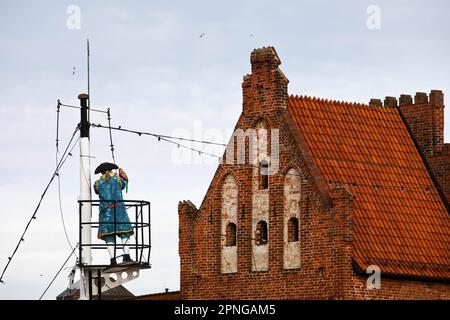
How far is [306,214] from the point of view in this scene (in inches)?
2084

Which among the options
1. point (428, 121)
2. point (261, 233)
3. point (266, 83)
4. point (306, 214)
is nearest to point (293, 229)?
point (306, 214)

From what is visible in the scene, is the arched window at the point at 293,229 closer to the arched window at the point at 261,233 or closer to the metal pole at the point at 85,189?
the arched window at the point at 261,233

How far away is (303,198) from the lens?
5309cm

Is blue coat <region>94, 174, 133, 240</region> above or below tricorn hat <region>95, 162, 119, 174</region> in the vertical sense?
below

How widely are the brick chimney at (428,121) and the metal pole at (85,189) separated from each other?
20.2m

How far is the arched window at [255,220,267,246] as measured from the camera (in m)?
54.3

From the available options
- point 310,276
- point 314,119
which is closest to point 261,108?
point 314,119

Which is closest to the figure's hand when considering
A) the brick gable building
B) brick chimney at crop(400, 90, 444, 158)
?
the brick gable building

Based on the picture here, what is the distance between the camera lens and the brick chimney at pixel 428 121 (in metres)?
59.7

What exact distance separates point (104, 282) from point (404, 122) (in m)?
20.7

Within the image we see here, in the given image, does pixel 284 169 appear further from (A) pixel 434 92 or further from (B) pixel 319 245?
(A) pixel 434 92

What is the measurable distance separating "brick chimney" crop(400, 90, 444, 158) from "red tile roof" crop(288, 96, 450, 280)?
0.39 meters

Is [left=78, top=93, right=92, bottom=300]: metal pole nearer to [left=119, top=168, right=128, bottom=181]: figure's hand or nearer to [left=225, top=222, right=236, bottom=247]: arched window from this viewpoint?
[left=119, top=168, right=128, bottom=181]: figure's hand

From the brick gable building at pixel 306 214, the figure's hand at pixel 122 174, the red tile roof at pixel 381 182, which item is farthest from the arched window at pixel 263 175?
the figure's hand at pixel 122 174
